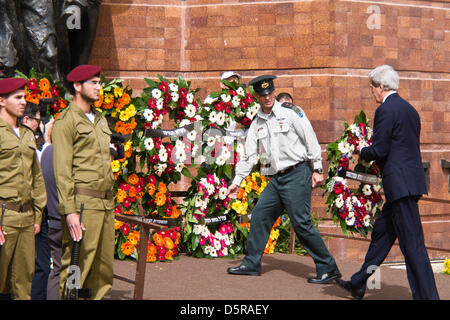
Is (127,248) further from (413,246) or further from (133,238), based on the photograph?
(413,246)

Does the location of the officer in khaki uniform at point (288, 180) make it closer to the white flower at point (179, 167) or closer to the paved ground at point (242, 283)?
the paved ground at point (242, 283)

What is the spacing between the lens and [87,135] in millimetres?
5207

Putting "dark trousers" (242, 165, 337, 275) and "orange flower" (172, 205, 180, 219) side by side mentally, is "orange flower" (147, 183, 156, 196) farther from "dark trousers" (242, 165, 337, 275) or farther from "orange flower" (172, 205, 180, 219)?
"dark trousers" (242, 165, 337, 275)

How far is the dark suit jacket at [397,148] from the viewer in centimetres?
566

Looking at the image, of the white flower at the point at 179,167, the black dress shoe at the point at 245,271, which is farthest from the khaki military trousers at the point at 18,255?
the white flower at the point at 179,167

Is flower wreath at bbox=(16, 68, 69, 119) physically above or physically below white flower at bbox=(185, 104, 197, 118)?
above

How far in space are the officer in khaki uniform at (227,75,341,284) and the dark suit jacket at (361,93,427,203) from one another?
131 cm

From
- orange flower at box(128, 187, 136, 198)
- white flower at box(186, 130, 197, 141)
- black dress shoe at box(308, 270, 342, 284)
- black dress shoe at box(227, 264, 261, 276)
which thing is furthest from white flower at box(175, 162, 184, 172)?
black dress shoe at box(308, 270, 342, 284)

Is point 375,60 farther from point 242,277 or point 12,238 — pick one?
point 12,238

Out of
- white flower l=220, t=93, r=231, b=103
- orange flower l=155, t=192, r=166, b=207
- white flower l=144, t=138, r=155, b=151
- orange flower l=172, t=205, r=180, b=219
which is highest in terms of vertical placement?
white flower l=220, t=93, r=231, b=103

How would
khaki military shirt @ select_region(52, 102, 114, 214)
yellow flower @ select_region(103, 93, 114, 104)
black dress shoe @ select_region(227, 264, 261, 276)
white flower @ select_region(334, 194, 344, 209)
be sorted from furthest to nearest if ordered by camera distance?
white flower @ select_region(334, 194, 344, 209), yellow flower @ select_region(103, 93, 114, 104), black dress shoe @ select_region(227, 264, 261, 276), khaki military shirt @ select_region(52, 102, 114, 214)

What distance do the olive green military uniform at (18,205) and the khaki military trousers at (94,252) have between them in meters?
0.26

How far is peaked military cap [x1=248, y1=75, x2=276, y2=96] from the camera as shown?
718cm

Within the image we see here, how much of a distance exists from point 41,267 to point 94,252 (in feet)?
2.38
